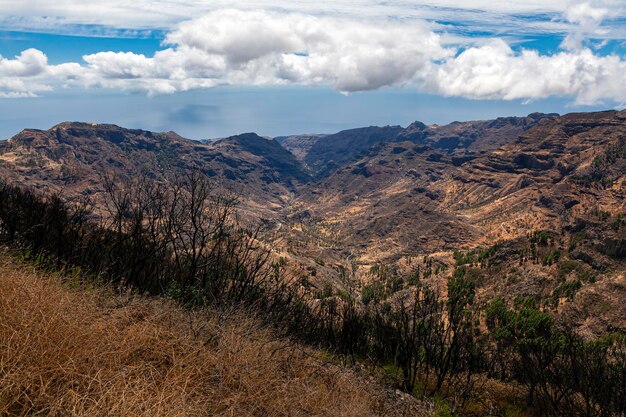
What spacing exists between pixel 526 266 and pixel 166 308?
177m

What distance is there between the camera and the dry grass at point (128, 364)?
5.35 meters

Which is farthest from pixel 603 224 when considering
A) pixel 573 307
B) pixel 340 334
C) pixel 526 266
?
pixel 340 334

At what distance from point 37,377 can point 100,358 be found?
912mm

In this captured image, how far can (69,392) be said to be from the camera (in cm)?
530

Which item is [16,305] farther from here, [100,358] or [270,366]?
[270,366]

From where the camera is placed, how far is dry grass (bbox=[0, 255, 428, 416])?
5352mm

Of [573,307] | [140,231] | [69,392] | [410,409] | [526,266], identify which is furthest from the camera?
[526,266]

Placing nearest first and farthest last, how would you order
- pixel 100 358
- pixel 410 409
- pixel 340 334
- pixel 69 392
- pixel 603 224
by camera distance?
pixel 69 392 < pixel 100 358 < pixel 410 409 < pixel 340 334 < pixel 603 224

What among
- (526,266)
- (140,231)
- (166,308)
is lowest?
(526,266)

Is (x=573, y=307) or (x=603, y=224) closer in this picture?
(x=573, y=307)

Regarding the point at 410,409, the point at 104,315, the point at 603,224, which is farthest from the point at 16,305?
the point at 603,224

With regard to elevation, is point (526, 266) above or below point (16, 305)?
below

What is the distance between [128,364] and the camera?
6895 millimetres

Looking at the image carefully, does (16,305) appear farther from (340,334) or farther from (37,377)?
(340,334)
